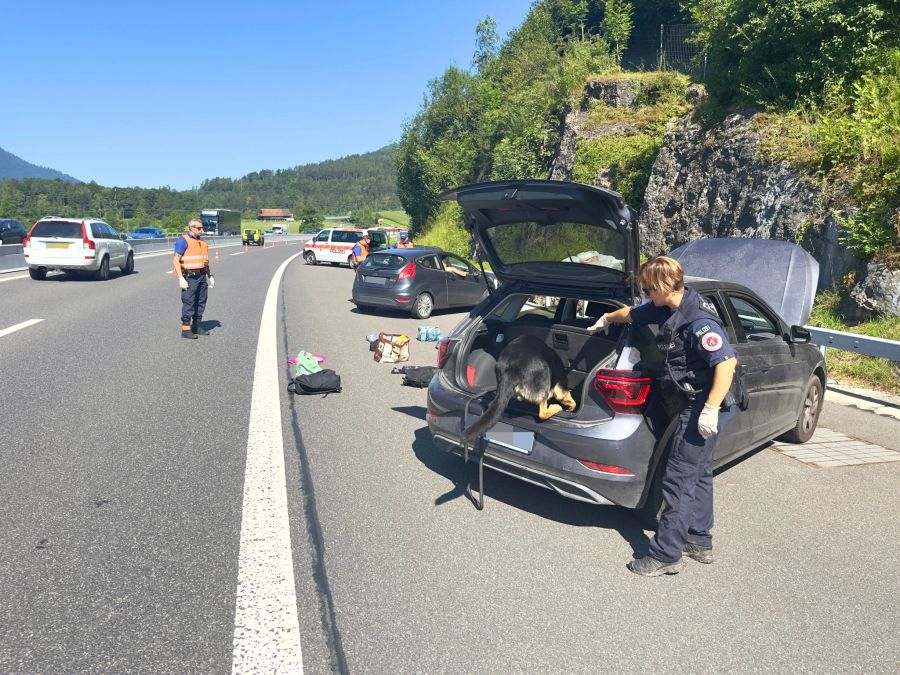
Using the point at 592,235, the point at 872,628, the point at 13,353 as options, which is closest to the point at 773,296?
the point at 592,235

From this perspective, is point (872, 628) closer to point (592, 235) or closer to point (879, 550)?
point (879, 550)

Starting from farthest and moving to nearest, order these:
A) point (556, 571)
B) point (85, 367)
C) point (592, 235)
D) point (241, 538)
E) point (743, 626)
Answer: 1. point (85, 367)
2. point (592, 235)
3. point (241, 538)
4. point (556, 571)
5. point (743, 626)

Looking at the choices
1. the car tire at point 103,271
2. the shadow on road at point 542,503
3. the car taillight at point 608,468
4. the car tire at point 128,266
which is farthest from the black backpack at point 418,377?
the car tire at point 128,266

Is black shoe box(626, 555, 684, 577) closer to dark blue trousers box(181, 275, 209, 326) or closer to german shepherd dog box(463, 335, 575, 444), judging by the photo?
german shepherd dog box(463, 335, 575, 444)

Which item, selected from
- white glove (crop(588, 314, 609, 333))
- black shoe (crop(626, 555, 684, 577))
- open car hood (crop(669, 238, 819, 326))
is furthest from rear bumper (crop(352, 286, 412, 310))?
black shoe (crop(626, 555, 684, 577))

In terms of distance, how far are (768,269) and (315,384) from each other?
6.29 m

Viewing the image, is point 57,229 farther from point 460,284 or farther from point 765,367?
point 765,367

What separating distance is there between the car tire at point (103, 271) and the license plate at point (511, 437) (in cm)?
1924

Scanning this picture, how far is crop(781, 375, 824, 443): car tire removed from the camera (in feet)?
19.7

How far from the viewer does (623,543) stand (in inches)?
159

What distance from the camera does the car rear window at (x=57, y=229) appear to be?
1930 centimetres

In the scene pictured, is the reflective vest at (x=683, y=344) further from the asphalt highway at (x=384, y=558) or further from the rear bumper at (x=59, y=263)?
the rear bumper at (x=59, y=263)

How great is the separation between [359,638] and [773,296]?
7.92 meters

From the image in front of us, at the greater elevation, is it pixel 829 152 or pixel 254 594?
pixel 829 152
